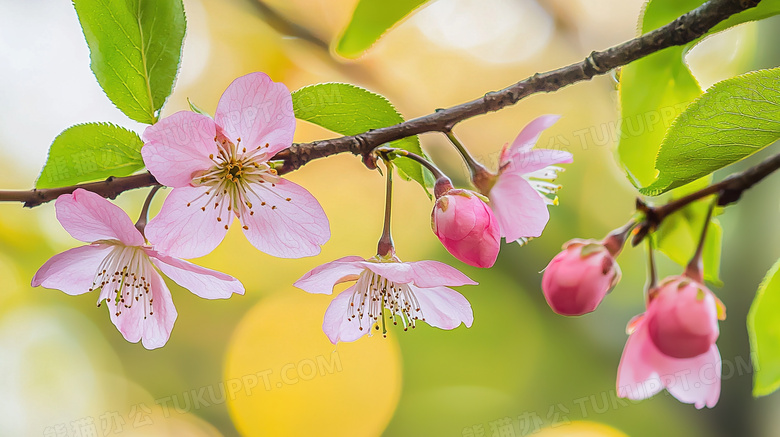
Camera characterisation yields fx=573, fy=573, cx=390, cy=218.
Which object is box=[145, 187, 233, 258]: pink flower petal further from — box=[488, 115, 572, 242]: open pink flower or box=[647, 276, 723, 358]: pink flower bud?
box=[647, 276, 723, 358]: pink flower bud

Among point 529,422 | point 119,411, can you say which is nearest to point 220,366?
point 119,411

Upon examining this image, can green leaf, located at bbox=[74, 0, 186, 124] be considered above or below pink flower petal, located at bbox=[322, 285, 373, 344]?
above

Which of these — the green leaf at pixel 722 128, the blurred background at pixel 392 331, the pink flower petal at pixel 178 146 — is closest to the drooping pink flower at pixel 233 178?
the pink flower petal at pixel 178 146

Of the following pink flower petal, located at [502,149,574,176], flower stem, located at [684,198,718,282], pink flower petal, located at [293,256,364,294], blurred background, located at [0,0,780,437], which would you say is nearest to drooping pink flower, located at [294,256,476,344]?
pink flower petal, located at [293,256,364,294]

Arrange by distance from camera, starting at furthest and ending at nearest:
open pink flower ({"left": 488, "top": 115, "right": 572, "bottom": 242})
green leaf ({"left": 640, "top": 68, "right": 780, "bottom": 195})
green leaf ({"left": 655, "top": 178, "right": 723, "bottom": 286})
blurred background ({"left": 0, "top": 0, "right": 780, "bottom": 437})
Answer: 1. blurred background ({"left": 0, "top": 0, "right": 780, "bottom": 437})
2. green leaf ({"left": 655, "top": 178, "right": 723, "bottom": 286})
3. open pink flower ({"left": 488, "top": 115, "right": 572, "bottom": 242})
4. green leaf ({"left": 640, "top": 68, "right": 780, "bottom": 195})

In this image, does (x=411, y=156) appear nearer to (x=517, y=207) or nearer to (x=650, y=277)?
(x=517, y=207)

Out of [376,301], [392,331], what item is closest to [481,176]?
[376,301]
